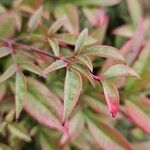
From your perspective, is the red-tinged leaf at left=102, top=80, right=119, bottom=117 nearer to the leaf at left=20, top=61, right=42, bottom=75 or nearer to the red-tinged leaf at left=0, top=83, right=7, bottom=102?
the leaf at left=20, top=61, right=42, bottom=75

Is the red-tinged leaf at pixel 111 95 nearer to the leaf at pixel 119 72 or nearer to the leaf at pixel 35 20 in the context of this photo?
the leaf at pixel 119 72

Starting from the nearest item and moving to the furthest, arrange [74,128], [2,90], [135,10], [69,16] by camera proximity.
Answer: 1. [2,90]
2. [74,128]
3. [69,16]
4. [135,10]

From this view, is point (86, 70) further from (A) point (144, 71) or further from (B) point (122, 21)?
(B) point (122, 21)

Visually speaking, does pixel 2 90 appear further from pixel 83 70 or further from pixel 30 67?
pixel 83 70

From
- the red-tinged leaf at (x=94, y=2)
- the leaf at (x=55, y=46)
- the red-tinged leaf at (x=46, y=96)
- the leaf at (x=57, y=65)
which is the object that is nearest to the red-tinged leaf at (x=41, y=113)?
the red-tinged leaf at (x=46, y=96)

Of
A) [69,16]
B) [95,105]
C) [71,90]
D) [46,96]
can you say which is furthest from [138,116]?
[71,90]

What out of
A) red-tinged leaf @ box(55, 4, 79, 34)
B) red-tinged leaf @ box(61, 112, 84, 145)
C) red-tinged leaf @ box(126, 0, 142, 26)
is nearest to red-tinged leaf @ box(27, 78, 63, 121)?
red-tinged leaf @ box(61, 112, 84, 145)
